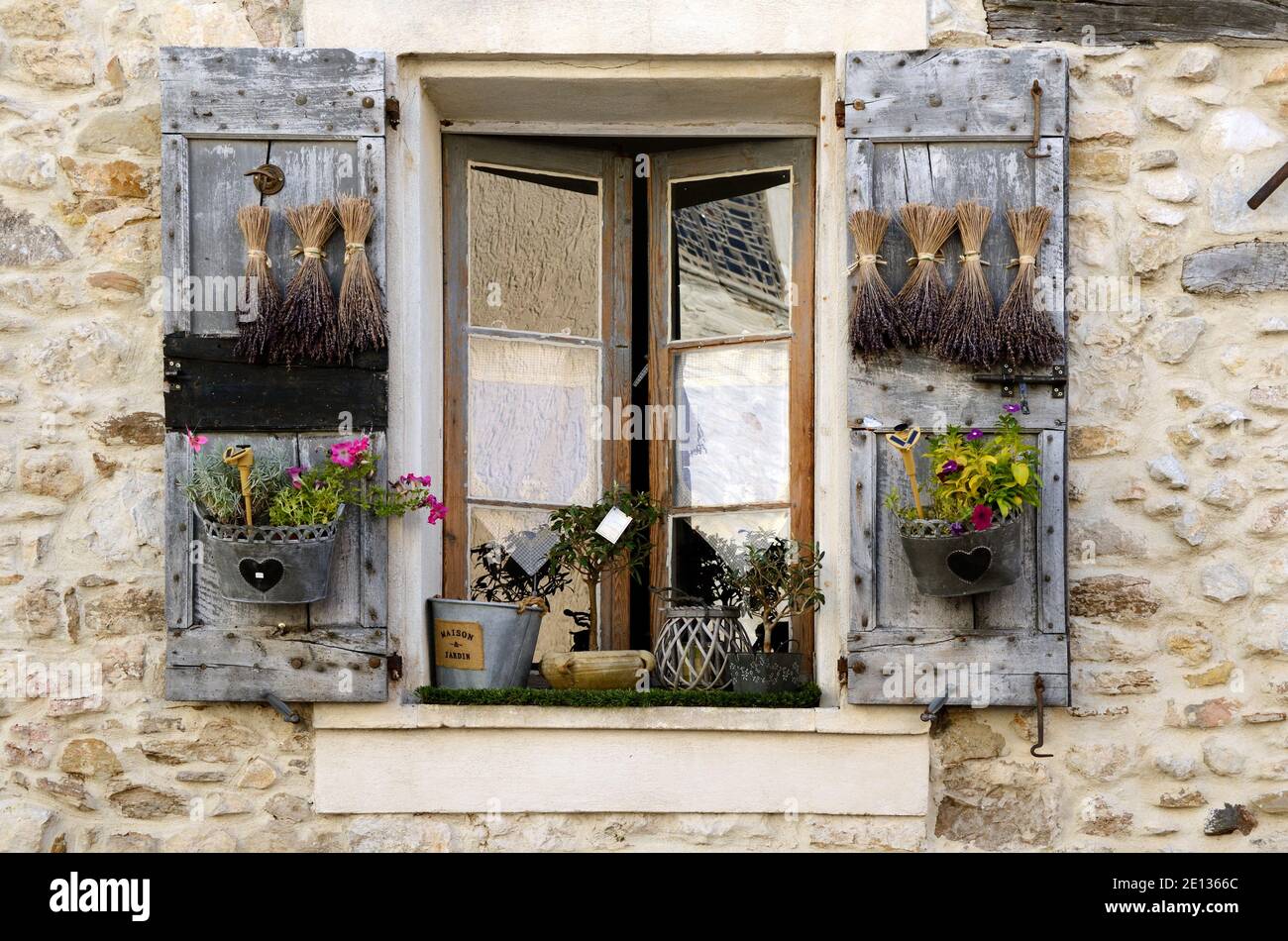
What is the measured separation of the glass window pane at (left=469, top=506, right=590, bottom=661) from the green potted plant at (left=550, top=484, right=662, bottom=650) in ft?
0.37

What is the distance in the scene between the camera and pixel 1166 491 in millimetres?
4438

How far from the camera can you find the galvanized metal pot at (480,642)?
4.54m

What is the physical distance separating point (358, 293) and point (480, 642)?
3.07 ft

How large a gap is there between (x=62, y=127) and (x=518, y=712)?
6.20 ft

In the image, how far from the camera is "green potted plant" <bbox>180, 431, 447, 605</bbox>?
166 inches

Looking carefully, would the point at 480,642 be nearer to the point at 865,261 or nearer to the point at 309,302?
the point at 309,302

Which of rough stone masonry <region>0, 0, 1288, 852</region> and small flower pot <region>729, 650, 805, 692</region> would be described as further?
small flower pot <region>729, 650, 805, 692</region>

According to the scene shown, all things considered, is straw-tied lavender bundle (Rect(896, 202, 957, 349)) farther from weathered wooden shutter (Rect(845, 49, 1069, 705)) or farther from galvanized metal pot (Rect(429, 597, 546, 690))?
galvanized metal pot (Rect(429, 597, 546, 690))

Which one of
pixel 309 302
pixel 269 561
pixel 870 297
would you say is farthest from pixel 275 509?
pixel 870 297

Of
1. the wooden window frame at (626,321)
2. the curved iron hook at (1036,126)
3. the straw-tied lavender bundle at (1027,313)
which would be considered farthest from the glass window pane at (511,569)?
the curved iron hook at (1036,126)

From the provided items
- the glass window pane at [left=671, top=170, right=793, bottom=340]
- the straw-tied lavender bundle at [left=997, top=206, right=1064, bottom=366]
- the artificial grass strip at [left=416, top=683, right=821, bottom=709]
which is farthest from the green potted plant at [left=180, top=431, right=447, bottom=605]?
the straw-tied lavender bundle at [left=997, top=206, right=1064, bottom=366]

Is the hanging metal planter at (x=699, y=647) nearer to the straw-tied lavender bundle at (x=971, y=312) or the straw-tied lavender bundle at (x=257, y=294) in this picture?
the straw-tied lavender bundle at (x=971, y=312)

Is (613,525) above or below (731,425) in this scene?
below
